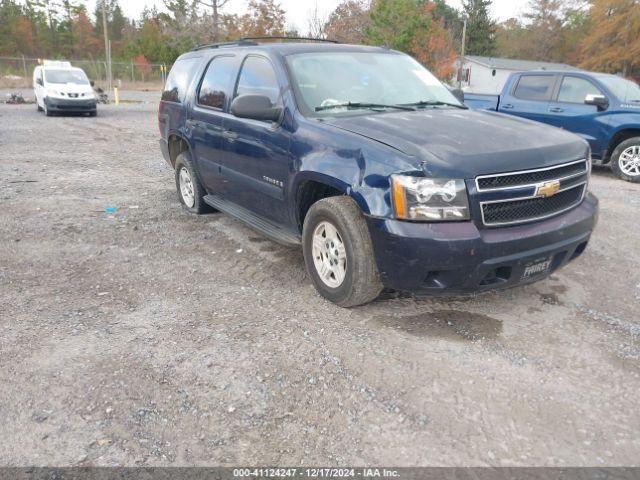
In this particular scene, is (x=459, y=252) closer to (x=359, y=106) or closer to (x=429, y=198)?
(x=429, y=198)

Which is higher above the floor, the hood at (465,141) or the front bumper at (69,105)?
the hood at (465,141)

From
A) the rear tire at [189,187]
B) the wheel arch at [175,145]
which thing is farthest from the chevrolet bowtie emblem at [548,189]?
the wheel arch at [175,145]

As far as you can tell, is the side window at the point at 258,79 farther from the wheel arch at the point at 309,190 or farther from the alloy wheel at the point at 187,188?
the alloy wheel at the point at 187,188

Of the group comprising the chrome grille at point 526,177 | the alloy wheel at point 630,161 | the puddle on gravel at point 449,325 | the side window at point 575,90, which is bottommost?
the puddle on gravel at point 449,325

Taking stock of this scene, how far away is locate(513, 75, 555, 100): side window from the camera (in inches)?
377

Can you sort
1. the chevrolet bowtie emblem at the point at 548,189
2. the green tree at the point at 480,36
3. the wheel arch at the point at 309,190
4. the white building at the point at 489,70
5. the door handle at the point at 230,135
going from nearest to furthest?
the chevrolet bowtie emblem at the point at 548,189
the wheel arch at the point at 309,190
the door handle at the point at 230,135
the white building at the point at 489,70
the green tree at the point at 480,36

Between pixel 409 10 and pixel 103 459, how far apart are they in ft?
102

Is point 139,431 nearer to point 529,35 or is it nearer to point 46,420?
point 46,420

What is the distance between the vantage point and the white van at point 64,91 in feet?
59.4

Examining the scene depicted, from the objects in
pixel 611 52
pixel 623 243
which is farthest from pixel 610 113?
pixel 611 52

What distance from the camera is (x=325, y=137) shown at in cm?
367

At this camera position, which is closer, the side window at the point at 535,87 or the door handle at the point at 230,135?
the door handle at the point at 230,135

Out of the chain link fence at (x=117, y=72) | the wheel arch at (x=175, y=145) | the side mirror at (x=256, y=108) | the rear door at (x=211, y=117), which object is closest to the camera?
the side mirror at (x=256, y=108)

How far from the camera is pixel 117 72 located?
4266cm
